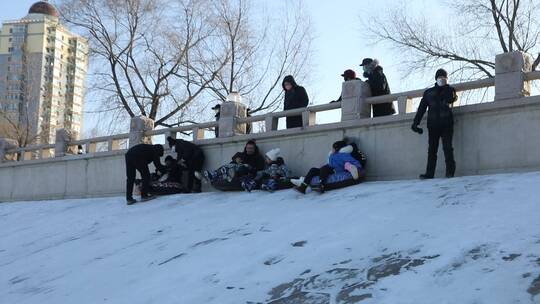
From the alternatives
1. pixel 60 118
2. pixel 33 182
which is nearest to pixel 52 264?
pixel 33 182

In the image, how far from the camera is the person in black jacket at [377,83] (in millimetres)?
10891

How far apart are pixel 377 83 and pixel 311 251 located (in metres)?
5.29

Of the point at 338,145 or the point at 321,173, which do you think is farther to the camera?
the point at 338,145

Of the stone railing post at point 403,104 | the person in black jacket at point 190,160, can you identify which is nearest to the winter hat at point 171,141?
the person in black jacket at point 190,160

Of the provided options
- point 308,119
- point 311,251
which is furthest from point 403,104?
point 311,251

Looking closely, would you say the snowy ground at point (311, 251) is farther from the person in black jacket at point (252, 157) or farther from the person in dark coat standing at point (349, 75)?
the person in dark coat standing at point (349, 75)

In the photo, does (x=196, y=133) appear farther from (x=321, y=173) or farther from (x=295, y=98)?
(x=321, y=173)

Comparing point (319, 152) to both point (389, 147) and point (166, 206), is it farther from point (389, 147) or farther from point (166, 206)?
point (166, 206)

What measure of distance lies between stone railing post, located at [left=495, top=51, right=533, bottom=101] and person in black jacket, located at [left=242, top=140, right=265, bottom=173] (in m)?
4.53

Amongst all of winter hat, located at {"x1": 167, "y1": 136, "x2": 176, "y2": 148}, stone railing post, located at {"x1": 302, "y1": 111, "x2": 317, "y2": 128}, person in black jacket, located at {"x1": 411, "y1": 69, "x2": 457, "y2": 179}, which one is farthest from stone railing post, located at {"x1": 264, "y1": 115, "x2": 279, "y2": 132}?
person in black jacket, located at {"x1": 411, "y1": 69, "x2": 457, "y2": 179}

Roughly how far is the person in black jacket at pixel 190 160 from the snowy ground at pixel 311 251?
5.32 feet

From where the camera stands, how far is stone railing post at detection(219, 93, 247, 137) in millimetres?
12984

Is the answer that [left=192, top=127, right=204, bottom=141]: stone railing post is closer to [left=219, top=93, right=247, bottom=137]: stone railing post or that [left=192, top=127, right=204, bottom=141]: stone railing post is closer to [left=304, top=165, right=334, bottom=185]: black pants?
[left=219, top=93, right=247, bottom=137]: stone railing post

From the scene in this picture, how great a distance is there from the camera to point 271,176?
35.1ft
